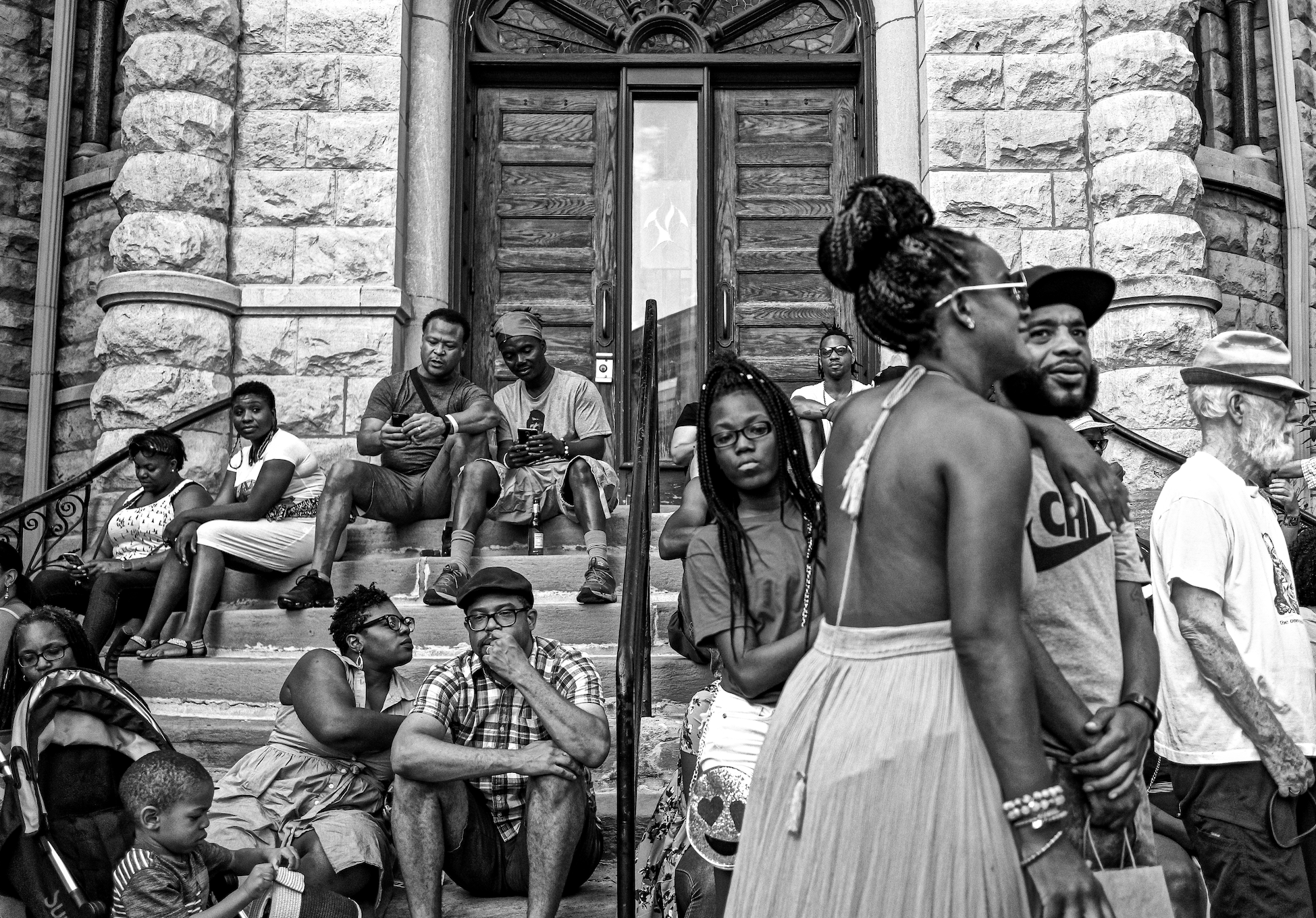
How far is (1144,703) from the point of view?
102 inches

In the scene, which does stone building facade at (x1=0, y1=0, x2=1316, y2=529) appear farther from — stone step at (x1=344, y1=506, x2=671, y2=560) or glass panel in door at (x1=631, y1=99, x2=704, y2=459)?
stone step at (x1=344, y1=506, x2=671, y2=560)

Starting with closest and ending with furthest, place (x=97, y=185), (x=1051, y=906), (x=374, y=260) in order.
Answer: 1. (x=1051, y=906)
2. (x=374, y=260)
3. (x=97, y=185)

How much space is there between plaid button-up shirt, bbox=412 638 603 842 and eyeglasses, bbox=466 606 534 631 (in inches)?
7.0

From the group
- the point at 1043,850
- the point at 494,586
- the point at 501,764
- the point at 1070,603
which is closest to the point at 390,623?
the point at 494,586

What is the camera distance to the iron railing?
7.79 meters

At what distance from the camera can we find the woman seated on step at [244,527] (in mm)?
6895

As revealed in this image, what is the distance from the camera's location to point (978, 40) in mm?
9297

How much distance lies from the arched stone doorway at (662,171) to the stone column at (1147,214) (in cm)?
187

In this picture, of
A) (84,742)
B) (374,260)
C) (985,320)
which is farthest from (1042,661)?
(374,260)

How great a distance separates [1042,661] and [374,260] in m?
7.29

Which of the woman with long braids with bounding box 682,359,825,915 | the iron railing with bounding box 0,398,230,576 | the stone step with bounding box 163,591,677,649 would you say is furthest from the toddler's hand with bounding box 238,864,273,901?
the iron railing with bounding box 0,398,230,576

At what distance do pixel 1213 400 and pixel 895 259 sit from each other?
1929 millimetres

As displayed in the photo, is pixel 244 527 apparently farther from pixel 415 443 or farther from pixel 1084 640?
pixel 1084 640

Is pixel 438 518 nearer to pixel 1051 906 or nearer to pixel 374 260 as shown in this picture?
pixel 374 260
